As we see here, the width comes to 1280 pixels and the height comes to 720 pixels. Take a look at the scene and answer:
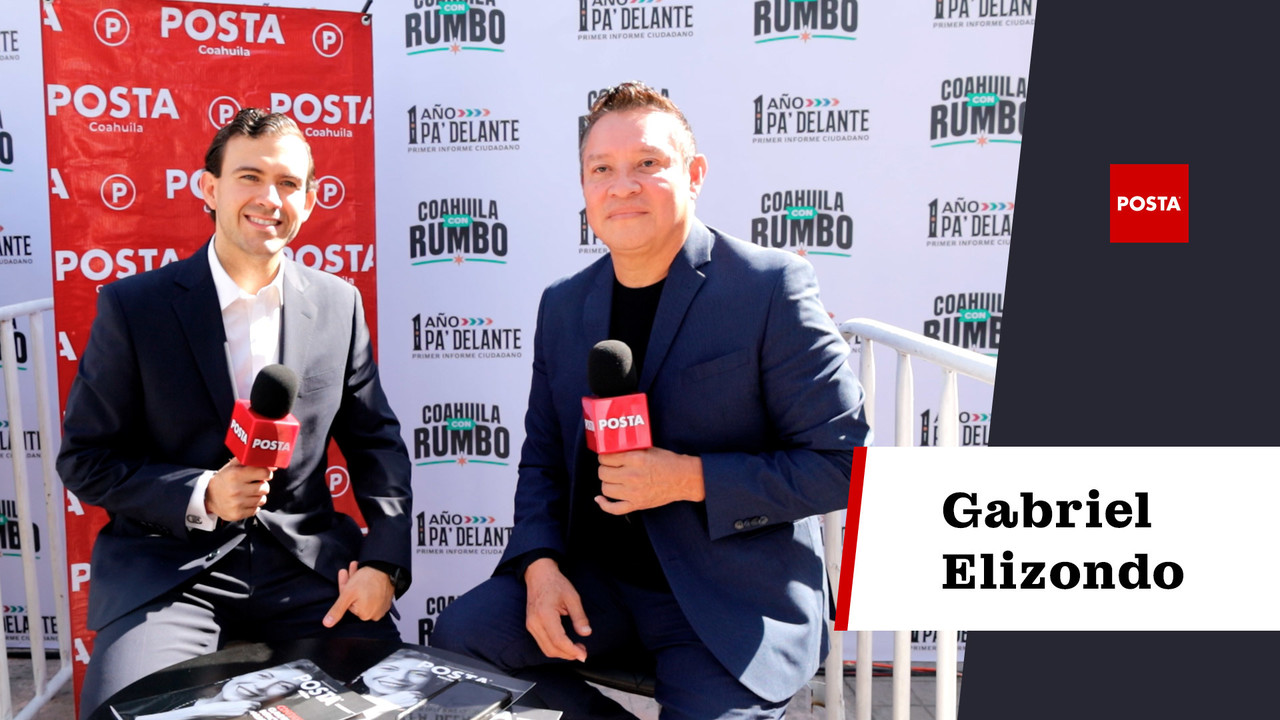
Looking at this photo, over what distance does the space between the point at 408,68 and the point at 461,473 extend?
4.74 feet

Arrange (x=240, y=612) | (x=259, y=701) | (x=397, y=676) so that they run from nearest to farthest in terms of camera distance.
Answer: (x=259, y=701), (x=397, y=676), (x=240, y=612)

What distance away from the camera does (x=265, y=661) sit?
1595mm

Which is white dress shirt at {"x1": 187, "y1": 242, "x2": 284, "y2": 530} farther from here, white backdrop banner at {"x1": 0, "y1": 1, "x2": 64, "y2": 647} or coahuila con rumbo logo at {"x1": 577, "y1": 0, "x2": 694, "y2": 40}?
coahuila con rumbo logo at {"x1": 577, "y1": 0, "x2": 694, "y2": 40}

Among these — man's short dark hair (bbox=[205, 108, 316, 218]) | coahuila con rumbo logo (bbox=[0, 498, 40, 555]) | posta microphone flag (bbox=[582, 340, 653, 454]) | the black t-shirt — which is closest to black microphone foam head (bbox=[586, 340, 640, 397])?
posta microphone flag (bbox=[582, 340, 653, 454])

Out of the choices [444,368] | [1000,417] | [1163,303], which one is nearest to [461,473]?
[444,368]

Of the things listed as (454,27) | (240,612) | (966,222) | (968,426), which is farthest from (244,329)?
(968,426)

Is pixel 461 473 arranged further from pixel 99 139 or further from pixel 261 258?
pixel 99 139

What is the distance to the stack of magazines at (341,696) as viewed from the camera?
1349mm

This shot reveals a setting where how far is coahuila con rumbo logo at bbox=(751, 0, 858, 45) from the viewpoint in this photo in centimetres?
297

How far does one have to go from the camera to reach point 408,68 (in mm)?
3000

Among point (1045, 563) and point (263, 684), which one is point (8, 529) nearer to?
point (263, 684)

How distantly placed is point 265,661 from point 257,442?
0.40m

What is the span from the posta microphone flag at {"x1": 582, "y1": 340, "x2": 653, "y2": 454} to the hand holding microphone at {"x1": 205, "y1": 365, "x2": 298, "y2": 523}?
567mm

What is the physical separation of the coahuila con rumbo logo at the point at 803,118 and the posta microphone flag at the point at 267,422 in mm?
1936
